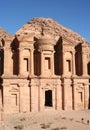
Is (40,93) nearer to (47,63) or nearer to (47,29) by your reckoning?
(47,63)

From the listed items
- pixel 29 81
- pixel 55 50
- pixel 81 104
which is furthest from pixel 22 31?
pixel 81 104

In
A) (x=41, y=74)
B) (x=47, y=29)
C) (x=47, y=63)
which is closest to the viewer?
(x=41, y=74)

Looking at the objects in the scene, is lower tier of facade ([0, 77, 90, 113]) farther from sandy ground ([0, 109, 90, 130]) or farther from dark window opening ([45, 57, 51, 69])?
dark window opening ([45, 57, 51, 69])

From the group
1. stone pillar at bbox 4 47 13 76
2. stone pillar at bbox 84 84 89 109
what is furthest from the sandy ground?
stone pillar at bbox 4 47 13 76

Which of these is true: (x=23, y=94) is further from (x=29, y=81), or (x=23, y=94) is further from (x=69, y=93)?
(x=69, y=93)

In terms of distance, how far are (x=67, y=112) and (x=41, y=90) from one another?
379cm

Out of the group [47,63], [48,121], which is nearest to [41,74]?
[47,63]

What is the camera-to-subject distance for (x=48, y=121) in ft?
88.7

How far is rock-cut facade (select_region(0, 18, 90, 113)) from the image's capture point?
32.6 meters

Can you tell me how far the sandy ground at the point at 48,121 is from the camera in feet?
79.6

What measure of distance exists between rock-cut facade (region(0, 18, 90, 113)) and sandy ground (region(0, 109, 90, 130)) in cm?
179

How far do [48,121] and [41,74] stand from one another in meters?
8.09

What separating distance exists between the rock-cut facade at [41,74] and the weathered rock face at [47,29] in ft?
17.1

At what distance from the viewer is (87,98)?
118 ft
